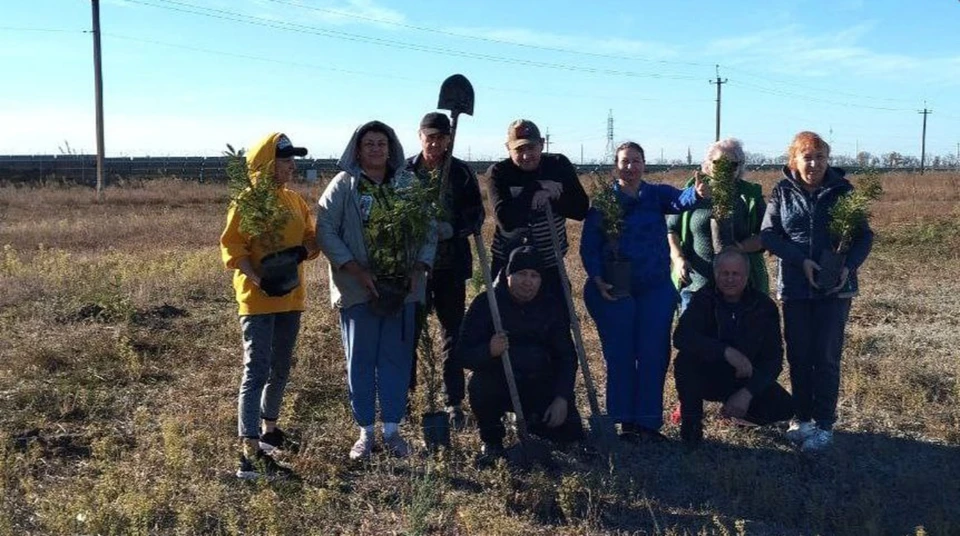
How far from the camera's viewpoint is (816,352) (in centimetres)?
491

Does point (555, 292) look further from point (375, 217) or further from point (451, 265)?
point (375, 217)

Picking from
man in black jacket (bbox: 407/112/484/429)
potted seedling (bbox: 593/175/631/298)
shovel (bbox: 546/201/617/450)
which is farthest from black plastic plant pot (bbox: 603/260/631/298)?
man in black jacket (bbox: 407/112/484/429)

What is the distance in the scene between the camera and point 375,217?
4434 millimetres

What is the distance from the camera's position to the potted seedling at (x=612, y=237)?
4.86m

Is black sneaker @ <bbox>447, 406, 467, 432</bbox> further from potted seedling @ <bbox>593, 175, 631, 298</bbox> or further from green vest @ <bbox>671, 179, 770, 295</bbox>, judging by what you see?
green vest @ <bbox>671, 179, 770, 295</bbox>

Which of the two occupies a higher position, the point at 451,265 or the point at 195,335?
the point at 451,265

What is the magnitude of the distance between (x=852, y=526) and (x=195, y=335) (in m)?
5.40

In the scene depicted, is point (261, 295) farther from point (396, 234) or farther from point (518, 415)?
point (518, 415)

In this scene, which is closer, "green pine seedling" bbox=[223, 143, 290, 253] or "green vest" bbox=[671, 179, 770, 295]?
"green pine seedling" bbox=[223, 143, 290, 253]

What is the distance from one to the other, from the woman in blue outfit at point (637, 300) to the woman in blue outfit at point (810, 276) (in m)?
0.51

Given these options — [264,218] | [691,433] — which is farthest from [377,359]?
[691,433]

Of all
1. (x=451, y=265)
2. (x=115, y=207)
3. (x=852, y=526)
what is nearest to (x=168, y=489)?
(x=451, y=265)

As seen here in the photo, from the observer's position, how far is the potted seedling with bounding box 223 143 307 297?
4.16m

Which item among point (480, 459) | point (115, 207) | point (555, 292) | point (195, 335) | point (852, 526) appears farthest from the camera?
point (115, 207)
